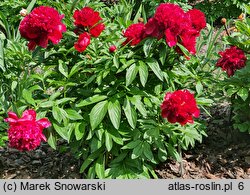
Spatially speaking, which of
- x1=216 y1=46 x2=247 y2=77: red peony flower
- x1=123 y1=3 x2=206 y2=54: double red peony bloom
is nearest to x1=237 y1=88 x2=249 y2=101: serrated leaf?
x1=216 y1=46 x2=247 y2=77: red peony flower

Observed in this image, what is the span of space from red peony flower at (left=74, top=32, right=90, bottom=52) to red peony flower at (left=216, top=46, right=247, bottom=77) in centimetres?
94

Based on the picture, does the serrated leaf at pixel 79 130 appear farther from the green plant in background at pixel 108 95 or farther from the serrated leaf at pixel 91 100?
the serrated leaf at pixel 91 100

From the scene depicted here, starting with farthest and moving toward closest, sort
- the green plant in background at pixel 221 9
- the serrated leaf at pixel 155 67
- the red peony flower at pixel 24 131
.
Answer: the green plant in background at pixel 221 9 < the serrated leaf at pixel 155 67 < the red peony flower at pixel 24 131

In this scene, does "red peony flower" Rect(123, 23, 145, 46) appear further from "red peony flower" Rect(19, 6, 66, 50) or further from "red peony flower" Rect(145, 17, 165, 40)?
"red peony flower" Rect(19, 6, 66, 50)

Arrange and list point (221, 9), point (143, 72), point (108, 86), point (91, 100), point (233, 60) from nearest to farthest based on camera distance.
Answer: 1. point (143, 72)
2. point (91, 100)
3. point (108, 86)
4. point (233, 60)
5. point (221, 9)

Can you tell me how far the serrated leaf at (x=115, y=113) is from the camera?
9.18 feet

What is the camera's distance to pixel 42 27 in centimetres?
271

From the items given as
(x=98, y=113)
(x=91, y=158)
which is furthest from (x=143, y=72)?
(x=91, y=158)

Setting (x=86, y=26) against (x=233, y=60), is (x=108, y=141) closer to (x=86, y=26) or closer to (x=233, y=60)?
(x=86, y=26)

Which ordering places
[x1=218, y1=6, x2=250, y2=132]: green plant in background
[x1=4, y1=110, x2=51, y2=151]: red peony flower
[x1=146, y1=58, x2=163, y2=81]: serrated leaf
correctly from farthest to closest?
[x1=218, y1=6, x2=250, y2=132]: green plant in background, [x1=146, y1=58, x2=163, y2=81]: serrated leaf, [x1=4, y1=110, x2=51, y2=151]: red peony flower

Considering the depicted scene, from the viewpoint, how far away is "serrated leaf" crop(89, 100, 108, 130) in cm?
280

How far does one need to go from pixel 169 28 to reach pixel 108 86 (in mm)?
568

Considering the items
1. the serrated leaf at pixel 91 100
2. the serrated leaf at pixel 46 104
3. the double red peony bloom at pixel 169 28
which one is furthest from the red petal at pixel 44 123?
the double red peony bloom at pixel 169 28

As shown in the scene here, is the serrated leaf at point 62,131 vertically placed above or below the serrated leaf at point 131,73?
below
